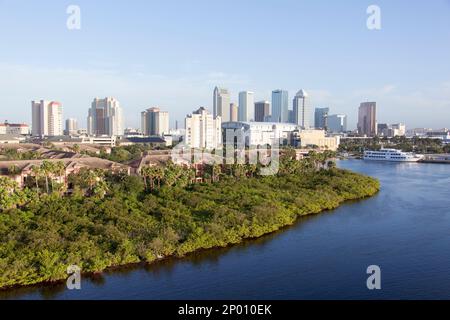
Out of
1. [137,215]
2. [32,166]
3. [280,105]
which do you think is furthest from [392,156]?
[280,105]

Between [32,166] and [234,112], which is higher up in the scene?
[234,112]

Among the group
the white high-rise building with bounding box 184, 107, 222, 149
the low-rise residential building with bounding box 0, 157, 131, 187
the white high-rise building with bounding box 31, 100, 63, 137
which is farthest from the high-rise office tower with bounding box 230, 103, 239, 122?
the low-rise residential building with bounding box 0, 157, 131, 187

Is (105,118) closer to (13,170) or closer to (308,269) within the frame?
(13,170)

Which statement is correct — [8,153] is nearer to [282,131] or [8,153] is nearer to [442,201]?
[442,201]

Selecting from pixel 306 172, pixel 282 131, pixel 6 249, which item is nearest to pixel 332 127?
pixel 282 131

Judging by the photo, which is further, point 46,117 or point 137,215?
point 46,117

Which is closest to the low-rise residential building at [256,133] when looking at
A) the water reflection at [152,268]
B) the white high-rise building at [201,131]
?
the white high-rise building at [201,131]
